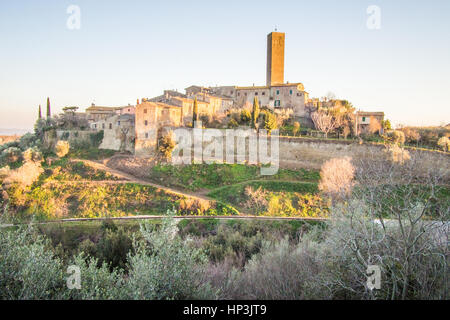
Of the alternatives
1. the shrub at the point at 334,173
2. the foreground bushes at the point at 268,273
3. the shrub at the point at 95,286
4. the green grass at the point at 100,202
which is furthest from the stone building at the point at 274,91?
the shrub at the point at 95,286

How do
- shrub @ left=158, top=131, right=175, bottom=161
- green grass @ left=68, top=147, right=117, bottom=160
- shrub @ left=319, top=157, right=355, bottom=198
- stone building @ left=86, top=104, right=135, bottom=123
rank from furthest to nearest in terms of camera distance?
1. stone building @ left=86, top=104, right=135, bottom=123
2. green grass @ left=68, top=147, right=117, bottom=160
3. shrub @ left=158, top=131, right=175, bottom=161
4. shrub @ left=319, top=157, right=355, bottom=198

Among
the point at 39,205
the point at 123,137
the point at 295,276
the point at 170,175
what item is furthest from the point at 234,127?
the point at 295,276

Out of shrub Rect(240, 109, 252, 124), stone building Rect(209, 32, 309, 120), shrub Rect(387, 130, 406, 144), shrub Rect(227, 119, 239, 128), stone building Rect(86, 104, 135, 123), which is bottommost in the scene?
shrub Rect(387, 130, 406, 144)

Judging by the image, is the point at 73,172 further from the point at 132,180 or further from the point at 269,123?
the point at 269,123

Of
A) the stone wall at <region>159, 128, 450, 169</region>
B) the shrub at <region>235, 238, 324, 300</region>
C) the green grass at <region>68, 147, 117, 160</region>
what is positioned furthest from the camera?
the green grass at <region>68, 147, 117, 160</region>

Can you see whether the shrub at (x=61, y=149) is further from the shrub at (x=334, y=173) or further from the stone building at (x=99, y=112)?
the shrub at (x=334, y=173)

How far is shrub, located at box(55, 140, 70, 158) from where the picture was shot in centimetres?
3192

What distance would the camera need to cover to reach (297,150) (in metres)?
29.7

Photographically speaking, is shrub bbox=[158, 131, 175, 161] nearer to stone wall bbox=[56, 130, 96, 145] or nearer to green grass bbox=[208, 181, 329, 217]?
green grass bbox=[208, 181, 329, 217]

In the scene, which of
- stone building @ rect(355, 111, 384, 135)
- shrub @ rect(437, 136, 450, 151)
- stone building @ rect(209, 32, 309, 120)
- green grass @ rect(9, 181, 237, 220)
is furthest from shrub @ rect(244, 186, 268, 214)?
stone building @ rect(209, 32, 309, 120)

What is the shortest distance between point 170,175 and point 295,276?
20.6 metres

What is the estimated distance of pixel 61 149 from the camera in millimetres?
31953

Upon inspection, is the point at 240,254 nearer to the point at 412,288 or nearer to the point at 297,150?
the point at 412,288

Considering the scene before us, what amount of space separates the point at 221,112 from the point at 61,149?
22.1 metres
